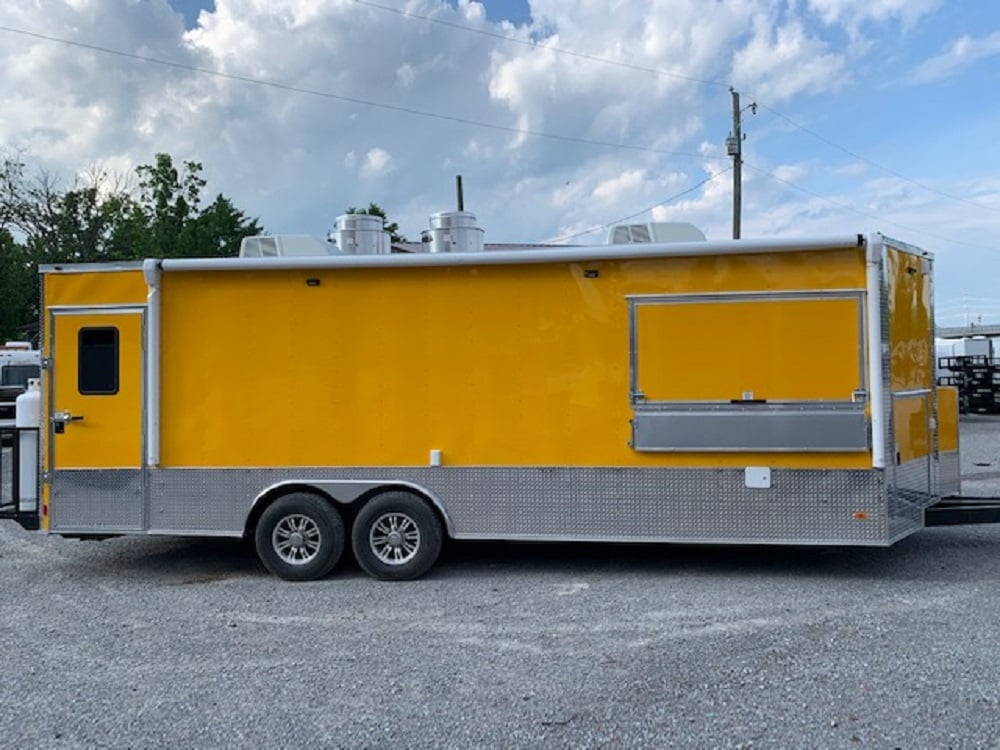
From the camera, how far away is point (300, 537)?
662 cm

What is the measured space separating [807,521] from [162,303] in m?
5.34

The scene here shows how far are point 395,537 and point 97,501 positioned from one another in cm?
245

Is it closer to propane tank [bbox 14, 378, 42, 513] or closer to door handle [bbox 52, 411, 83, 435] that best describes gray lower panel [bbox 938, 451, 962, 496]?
door handle [bbox 52, 411, 83, 435]

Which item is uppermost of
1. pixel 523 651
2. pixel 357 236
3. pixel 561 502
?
pixel 357 236

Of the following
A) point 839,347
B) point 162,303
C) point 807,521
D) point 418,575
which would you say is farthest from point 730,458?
point 162,303

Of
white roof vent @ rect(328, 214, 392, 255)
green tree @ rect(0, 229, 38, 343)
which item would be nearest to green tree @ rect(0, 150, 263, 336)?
green tree @ rect(0, 229, 38, 343)

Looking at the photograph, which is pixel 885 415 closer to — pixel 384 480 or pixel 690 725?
pixel 690 725

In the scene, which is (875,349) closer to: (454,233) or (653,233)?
(653,233)

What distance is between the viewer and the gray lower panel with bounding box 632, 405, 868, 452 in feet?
19.9

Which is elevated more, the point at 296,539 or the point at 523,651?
the point at 296,539

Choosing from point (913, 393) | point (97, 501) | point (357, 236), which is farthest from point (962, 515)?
point (97, 501)

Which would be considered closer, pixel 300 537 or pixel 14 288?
pixel 300 537

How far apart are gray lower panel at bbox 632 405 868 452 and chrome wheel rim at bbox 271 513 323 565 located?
8.77ft

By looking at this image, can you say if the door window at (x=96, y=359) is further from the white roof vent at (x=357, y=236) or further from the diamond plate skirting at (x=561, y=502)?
the white roof vent at (x=357, y=236)
